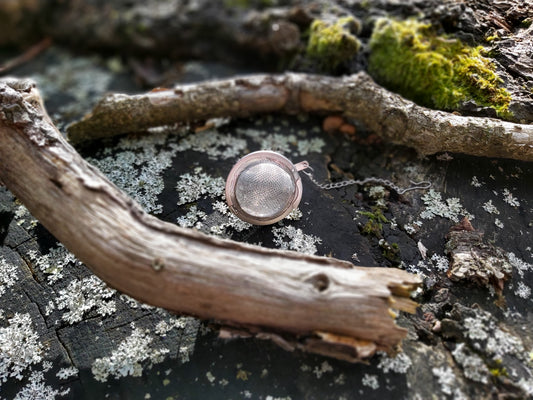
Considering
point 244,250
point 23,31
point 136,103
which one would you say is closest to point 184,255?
point 244,250

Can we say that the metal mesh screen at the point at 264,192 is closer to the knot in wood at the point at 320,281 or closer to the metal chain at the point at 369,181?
the metal chain at the point at 369,181

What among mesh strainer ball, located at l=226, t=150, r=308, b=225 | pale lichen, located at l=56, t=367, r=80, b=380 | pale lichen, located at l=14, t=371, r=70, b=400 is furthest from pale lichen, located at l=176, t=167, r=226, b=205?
pale lichen, located at l=14, t=371, r=70, b=400

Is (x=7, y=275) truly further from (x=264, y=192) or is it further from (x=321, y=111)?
(x=321, y=111)

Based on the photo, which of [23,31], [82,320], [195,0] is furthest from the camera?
[23,31]

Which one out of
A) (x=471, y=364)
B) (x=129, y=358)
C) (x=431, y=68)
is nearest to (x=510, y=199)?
(x=431, y=68)

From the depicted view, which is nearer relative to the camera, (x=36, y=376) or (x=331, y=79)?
(x=36, y=376)

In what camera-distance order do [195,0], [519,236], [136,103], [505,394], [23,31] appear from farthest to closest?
[23,31]
[195,0]
[136,103]
[519,236]
[505,394]

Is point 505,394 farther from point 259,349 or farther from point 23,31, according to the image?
point 23,31
